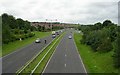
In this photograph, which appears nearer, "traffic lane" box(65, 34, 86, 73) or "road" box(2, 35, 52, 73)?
"traffic lane" box(65, 34, 86, 73)

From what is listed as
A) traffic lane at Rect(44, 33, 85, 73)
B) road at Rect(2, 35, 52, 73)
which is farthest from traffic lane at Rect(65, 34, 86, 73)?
road at Rect(2, 35, 52, 73)

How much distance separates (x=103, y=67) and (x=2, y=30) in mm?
33552

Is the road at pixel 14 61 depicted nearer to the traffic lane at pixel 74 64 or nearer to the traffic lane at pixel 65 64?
the traffic lane at pixel 65 64

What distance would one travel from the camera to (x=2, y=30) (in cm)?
6234

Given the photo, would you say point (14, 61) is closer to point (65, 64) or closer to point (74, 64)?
point (65, 64)

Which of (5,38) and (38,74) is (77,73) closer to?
(38,74)

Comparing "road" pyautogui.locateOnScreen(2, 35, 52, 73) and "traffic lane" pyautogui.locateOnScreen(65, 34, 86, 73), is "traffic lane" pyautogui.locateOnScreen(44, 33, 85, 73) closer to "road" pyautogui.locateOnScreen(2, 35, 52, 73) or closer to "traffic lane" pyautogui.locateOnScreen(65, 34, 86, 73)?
"traffic lane" pyautogui.locateOnScreen(65, 34, 86, 73)

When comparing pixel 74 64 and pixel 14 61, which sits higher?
pixel 14 61

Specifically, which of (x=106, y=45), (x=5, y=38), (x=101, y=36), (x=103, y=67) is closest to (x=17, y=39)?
(x=5, y=38)

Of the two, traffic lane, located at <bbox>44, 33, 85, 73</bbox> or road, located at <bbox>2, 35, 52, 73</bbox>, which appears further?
road, located at <bbox>2, 35, 52, 73</bbox>

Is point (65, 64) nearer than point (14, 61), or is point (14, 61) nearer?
point (65, 64)

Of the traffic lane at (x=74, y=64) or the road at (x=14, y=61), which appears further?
the road at (x=14, y=61)

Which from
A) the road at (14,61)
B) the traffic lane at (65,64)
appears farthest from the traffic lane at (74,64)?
the road at (14,61)

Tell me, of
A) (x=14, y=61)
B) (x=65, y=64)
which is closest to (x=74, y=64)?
(x=65, y=64)
